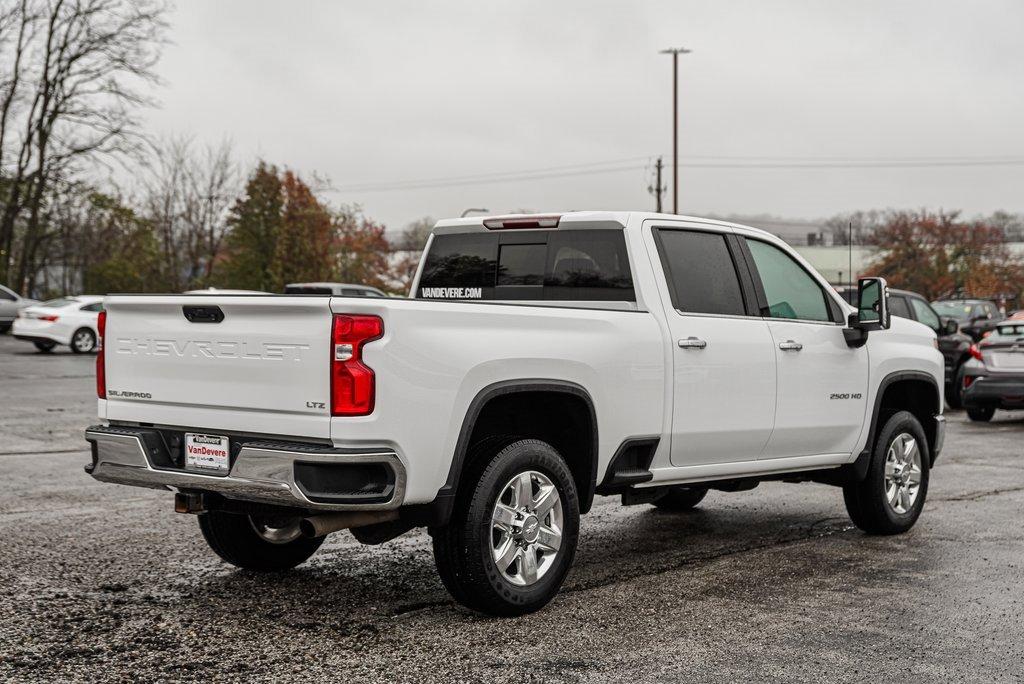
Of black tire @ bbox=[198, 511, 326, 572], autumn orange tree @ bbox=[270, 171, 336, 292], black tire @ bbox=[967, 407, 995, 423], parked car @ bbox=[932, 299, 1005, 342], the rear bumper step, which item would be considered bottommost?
black tire @ bbox=[967, 407, 995, 423]

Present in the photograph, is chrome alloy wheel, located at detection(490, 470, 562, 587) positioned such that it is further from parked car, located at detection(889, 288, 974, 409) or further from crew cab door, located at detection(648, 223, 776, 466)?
parked car, located at detection(889, 288, 974, 409)

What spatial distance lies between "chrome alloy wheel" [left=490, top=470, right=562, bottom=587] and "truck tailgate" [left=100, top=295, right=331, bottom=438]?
1.08m

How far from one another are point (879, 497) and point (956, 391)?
12.2 meters

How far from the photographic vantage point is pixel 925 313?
18.7 metres

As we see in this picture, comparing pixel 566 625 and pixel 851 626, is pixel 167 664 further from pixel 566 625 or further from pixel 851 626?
pixel 851 626

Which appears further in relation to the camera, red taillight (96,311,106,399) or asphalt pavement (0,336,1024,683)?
red taillight (96,311,106,399)

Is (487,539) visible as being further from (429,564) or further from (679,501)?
(679,501)

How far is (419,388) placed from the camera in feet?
16.8

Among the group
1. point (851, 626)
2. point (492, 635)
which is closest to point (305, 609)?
point (492, 635)

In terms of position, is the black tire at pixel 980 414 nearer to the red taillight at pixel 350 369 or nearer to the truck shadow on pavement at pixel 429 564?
the truck shadow on pavement at pixel 429 564

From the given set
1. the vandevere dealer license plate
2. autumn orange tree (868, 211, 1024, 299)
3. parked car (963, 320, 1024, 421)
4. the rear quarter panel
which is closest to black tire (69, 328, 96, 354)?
parked car (963, 320, 1024, 421)

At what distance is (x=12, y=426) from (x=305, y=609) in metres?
9.76

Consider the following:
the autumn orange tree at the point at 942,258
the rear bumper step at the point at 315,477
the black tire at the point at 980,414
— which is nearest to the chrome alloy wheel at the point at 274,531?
the rear bumper step at the point at 315,477

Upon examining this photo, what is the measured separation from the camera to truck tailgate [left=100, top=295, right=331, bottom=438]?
502 cm
